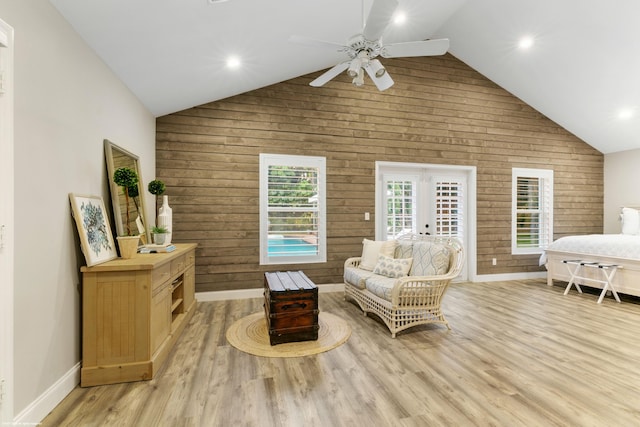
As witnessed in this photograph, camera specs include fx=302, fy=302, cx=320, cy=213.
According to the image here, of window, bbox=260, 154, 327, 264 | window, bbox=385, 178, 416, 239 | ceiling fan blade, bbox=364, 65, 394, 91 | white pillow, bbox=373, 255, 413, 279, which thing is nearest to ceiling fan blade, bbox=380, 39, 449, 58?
ceiling fan blade, bbox=364, 65, 394, 91

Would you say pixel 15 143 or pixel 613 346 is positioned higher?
pixel 15 143

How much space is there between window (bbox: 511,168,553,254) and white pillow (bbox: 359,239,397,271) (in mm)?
3244

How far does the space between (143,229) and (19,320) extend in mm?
1818

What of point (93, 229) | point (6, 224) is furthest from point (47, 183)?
point (93, 229)

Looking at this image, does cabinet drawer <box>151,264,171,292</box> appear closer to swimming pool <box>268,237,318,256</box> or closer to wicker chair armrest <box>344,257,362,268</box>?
swimming pool <box>268,237,318,256</box>

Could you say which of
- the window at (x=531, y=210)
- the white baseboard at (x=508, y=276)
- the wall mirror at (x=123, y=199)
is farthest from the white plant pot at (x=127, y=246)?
the window at (x=531, y=210)

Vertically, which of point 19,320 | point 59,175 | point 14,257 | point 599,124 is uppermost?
point 599,124

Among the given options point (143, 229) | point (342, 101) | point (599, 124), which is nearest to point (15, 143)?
point (143, 229)

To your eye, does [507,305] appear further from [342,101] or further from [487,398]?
[342,101]

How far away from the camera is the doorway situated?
17.5ft

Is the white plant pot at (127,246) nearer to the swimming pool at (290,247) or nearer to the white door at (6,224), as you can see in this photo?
the white door at (6,224)

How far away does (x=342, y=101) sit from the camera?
5.07 meters

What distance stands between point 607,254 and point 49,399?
22.5ft

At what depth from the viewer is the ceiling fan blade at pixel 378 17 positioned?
6.81 ft
